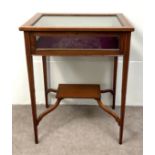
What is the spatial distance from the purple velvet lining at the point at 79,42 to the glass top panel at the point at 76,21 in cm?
6

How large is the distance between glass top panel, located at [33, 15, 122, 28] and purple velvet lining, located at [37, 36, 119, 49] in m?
0.06

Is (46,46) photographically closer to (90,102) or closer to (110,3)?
(110,3)

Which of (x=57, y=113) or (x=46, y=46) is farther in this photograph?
(x=57, y=113)

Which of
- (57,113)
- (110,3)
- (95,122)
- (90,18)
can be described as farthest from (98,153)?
(110,3)

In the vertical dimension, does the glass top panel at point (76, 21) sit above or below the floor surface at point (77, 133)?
above

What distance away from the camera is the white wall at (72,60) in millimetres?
1489

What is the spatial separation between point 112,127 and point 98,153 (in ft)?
0.82

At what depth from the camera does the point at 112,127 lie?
153 cm

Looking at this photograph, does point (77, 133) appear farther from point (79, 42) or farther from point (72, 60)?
point (79, 42)

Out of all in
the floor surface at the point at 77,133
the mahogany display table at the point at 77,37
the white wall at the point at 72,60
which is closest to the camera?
the mahogany display table at the point at 77,37

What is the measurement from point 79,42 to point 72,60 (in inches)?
17.9

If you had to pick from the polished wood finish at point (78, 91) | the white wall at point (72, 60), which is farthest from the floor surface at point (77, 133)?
the polished wood finish at point (78, 91)

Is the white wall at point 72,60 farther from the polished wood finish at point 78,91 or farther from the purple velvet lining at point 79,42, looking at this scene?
the purple velvet lining at point 79,42
